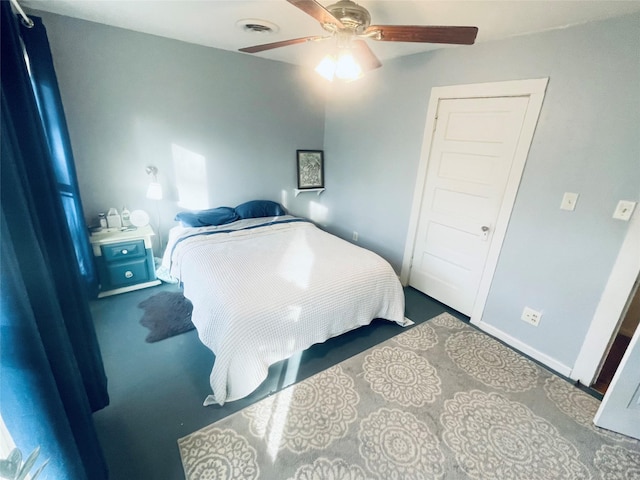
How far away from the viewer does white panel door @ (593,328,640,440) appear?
4.94 ft

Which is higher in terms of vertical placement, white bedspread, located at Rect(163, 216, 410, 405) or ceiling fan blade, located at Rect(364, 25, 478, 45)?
ceiling fan blade, located at Rect(364, 25, 478, 45)

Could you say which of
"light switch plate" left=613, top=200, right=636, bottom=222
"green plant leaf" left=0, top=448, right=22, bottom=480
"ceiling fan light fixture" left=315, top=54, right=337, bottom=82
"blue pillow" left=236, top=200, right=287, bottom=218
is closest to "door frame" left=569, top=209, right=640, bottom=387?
"light switch plate" left=613, top=200, right=636, bottom=222

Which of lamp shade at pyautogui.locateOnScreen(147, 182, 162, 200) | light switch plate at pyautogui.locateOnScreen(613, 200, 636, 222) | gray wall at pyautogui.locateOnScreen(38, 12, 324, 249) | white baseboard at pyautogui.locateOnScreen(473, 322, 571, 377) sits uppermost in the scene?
gray wall at pyautogui.locateOnScreen(38, 12, 324, 249)

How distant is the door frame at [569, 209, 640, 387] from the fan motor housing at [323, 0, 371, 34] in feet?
6.17

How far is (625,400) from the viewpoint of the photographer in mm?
1577

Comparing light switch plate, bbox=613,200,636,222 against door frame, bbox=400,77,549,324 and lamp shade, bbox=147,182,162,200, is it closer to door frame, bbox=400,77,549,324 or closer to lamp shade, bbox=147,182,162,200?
door frame, bbox=400,77,549,324

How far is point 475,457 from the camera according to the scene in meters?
1.48

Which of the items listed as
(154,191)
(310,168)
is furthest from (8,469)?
(310,168)

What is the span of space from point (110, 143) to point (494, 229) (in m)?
3.41

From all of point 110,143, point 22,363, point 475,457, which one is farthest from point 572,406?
point 110,143

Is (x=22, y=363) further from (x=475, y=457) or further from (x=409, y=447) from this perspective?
(x=475, y=457)

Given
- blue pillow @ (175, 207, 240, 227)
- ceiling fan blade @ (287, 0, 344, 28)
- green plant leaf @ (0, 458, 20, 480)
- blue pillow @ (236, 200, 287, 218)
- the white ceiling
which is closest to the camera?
green plant leaf @ (0, 458, 20, 480)

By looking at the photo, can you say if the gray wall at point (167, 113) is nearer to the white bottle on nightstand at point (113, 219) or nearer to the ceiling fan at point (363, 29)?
the white bottle on nightstand at point (113, 219)

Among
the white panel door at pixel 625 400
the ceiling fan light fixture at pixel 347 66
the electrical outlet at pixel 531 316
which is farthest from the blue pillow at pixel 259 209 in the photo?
the white panel door at pixel 625 400
